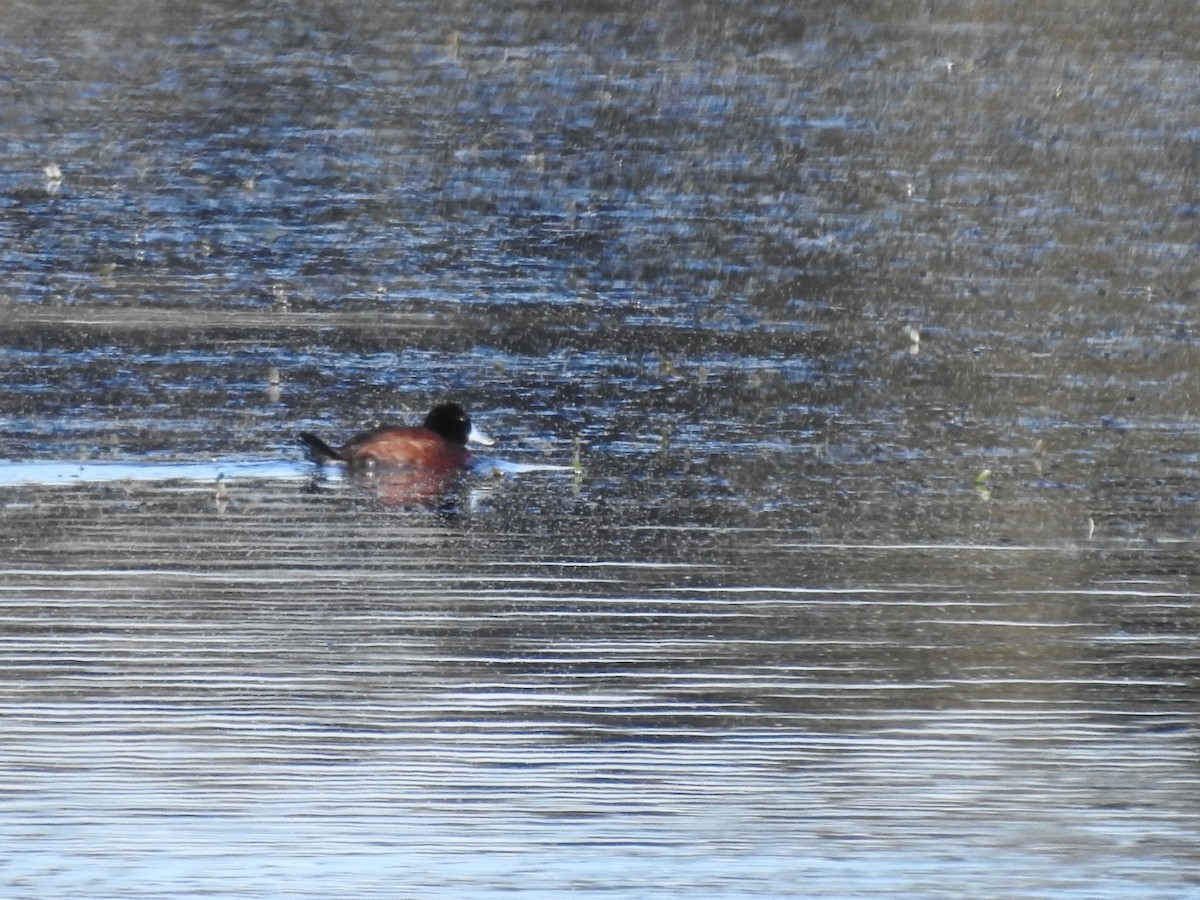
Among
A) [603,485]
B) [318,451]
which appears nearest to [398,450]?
[318,451]

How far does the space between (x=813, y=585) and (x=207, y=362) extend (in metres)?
5.28

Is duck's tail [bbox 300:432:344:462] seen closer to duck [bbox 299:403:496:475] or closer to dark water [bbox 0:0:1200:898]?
duck [bbox 299:403:496:475]

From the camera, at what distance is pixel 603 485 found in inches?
436

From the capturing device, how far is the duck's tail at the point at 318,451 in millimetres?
11555

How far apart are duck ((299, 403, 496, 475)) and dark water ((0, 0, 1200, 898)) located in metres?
0.19

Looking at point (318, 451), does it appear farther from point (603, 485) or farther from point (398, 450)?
point (603, 485)

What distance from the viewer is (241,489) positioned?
36.0 feet

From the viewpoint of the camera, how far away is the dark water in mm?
6578

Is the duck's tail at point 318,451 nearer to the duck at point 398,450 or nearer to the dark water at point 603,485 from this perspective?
the duck at point 398,450

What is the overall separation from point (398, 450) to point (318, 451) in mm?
346

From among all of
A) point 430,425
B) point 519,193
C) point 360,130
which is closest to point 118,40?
point 360,130

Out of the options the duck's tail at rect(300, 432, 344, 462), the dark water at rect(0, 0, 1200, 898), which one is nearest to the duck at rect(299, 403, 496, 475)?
the duck's tail at rect(300, 432, 344, 462)

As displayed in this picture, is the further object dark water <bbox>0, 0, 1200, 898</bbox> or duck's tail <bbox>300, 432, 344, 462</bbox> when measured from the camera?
duck's tail <bbox>300, 432, 344, 462</bbox>

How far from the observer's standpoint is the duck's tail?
1155 centimetres
